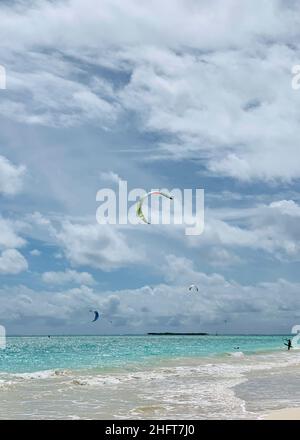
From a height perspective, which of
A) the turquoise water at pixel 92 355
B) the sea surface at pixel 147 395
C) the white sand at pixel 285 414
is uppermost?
the turquoise water at pixel 92 355

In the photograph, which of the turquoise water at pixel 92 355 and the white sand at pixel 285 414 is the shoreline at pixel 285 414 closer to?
the white sand at pixel 285 414

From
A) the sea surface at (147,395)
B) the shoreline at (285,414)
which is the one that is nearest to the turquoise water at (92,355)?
the sea surface at (147,395)

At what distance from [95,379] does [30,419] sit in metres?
12.9

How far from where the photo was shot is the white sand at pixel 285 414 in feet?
53.7

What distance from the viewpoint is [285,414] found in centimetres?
1697

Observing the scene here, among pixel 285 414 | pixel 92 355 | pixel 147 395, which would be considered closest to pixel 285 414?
pixel 285 414

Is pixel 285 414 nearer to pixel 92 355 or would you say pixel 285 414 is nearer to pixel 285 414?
pixel 285 414

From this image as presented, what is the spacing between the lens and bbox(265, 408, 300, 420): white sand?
16369 mm

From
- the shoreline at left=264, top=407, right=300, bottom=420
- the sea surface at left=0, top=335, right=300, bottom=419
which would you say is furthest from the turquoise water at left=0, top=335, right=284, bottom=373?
the shoreline at left=264, top=407, right=300, bottom=420

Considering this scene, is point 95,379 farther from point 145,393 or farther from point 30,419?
point 30,419
